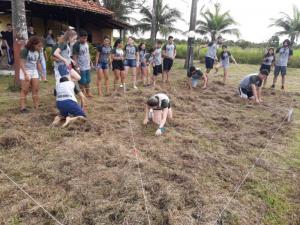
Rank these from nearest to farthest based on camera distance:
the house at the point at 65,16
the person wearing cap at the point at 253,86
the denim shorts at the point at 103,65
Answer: the denim shorts at the point at 103,65, the person wearing cap at the point at 253,86, the house at the point at 65,16

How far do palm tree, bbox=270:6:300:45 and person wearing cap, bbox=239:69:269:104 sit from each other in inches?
811

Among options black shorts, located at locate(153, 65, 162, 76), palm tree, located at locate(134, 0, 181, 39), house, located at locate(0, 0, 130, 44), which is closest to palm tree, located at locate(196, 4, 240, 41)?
palm tree, located at locate(134, 0, 181, 39)

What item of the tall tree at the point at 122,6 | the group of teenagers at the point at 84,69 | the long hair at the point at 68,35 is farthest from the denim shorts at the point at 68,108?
the tall tree at the point at 122,6

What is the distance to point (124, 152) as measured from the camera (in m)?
3.83

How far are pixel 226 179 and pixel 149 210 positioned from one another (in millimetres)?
1057

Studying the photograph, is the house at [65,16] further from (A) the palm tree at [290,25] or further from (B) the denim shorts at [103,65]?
(A) the palm tree at [290,25]

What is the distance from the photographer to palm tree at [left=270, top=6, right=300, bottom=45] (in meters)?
24.8

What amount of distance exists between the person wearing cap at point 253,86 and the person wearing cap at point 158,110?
10.2 feet

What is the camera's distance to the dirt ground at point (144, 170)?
8.73ft

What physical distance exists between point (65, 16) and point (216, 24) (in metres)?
17.3

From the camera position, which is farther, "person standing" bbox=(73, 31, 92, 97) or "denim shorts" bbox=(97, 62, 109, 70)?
"denim shorts" bbox=(97, 62, 109, 70)

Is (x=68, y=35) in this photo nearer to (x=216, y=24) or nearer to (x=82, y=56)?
(x=82, y=56)

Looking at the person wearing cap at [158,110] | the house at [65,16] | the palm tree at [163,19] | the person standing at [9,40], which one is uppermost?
the palm tree at [163,19]

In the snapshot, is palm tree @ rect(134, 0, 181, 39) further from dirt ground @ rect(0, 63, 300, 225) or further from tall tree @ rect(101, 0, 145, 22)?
dirt ground @ rect(0, 63, 300, 225)
